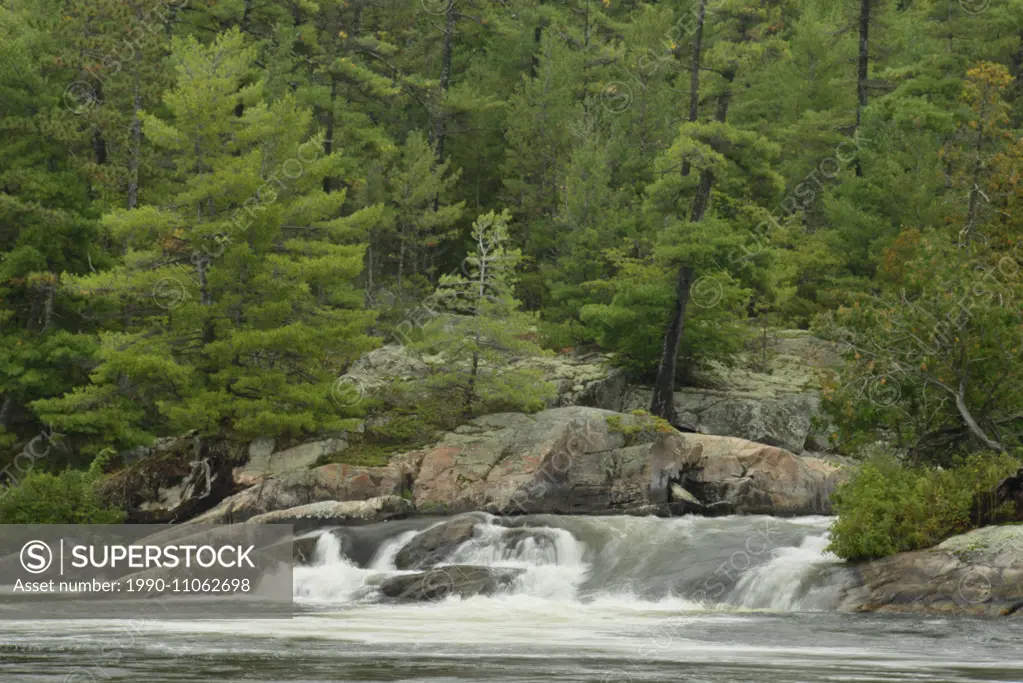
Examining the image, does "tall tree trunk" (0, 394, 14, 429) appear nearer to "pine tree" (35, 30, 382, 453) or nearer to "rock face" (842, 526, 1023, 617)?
"pine tree" (35, 30, 382, 453)

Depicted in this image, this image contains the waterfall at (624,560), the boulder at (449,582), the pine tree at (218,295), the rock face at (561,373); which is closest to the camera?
the waterfall at (624,560)

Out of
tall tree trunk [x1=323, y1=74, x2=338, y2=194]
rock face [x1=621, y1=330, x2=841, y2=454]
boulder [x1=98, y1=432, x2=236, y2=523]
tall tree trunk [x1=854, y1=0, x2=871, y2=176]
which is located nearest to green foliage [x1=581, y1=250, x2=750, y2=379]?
rock face [x1=621, y1=330, x2=841, y2=454]

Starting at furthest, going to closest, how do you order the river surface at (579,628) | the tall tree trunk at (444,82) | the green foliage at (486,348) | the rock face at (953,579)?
the tall tree trunk at (444,82) → the green foliage at (486,348) → the rock face at (953,579) → the river surface at (579,628)

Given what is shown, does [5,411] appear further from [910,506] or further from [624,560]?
[910,506]

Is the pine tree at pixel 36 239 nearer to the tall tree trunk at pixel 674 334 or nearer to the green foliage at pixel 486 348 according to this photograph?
the green foliage at pixel 486 348

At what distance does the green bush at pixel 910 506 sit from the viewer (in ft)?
72.0

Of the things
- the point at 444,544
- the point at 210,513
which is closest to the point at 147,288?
the point at 210,513

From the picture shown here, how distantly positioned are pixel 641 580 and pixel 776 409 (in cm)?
1515

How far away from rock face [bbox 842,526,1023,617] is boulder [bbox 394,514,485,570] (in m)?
8.06

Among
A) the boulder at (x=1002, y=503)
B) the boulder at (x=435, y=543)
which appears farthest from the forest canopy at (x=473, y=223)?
the boulder at (x=435, y=543)

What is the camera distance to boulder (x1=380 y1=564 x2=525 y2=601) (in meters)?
23.0

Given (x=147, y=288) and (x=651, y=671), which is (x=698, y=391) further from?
(x=651, y=671)

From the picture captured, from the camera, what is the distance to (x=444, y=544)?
26.0m

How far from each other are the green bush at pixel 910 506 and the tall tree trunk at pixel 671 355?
13.9 m
